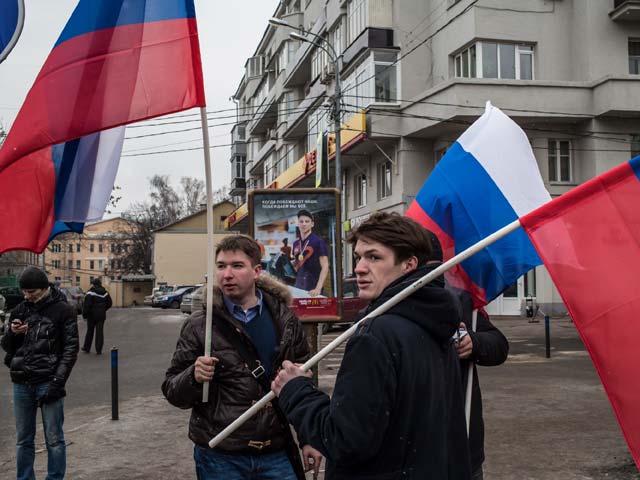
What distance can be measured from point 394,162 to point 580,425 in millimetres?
20078

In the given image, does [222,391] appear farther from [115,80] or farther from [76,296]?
[76,296]

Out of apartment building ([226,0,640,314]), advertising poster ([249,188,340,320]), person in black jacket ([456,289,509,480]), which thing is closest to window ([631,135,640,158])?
apartment building ([226,0,640,314])

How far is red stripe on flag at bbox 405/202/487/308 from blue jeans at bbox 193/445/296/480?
57.4 inches

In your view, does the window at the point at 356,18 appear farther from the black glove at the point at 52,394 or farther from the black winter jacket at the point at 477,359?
the black winter jacket at the point at 477,359

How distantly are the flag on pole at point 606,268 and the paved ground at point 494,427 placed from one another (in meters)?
3.99

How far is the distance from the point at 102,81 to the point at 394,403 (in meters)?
2.31

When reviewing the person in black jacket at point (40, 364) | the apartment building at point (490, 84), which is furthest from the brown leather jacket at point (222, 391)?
the apartment building at point (490, 84)

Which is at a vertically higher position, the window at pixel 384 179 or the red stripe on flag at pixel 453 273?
the window at pixel 384 179


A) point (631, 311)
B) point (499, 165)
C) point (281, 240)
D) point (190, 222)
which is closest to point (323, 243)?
point (281, 240)

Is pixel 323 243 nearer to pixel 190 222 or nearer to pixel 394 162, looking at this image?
pixel 394 162

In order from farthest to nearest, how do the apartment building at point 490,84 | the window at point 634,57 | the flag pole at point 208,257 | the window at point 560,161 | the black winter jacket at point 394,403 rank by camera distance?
the window at point 634,57
the window at point 560,161
the apartment building at point 490,84
the flag pole at point 208,257
the black winter jacket at point 394,403

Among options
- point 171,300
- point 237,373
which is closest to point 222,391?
point 237,373

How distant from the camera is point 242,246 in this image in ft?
12.3

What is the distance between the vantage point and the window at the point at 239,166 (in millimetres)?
68812
